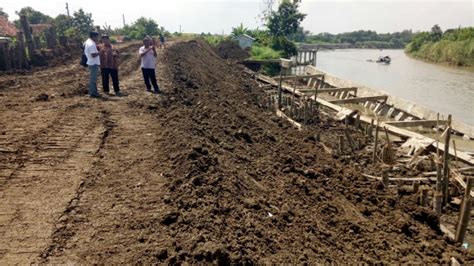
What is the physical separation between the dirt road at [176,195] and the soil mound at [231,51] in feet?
79.4

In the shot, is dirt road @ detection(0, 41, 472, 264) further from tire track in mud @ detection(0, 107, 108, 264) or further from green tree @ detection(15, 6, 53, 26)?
green tree @ detection(15, 6, 53, 26)

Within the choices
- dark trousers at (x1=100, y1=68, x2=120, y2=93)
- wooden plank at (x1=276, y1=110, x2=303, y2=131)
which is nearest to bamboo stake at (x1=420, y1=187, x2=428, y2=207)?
wooden plank at (x1=276, y1=110, x2=303, y2=131)

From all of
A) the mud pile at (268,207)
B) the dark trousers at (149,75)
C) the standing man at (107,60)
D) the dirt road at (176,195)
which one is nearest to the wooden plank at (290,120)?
the dirt road at (176,195)

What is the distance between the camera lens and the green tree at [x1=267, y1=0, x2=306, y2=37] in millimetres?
43812

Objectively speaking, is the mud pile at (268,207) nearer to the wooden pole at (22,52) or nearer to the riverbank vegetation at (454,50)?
the wooden pole at (22,52)

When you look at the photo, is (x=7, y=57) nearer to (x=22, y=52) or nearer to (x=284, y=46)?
(x=22, y=52)

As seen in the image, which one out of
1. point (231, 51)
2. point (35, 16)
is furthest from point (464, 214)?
point (35, 16)

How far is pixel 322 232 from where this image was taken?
5219 mm

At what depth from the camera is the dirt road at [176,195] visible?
3.86 m

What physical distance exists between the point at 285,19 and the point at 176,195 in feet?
137

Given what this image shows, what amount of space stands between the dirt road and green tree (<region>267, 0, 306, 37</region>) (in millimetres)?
36286

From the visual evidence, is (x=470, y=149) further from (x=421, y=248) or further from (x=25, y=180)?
(x=25, y=180)

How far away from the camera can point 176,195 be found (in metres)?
4.84

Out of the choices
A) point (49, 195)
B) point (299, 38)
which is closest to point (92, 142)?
point (49, 195)
